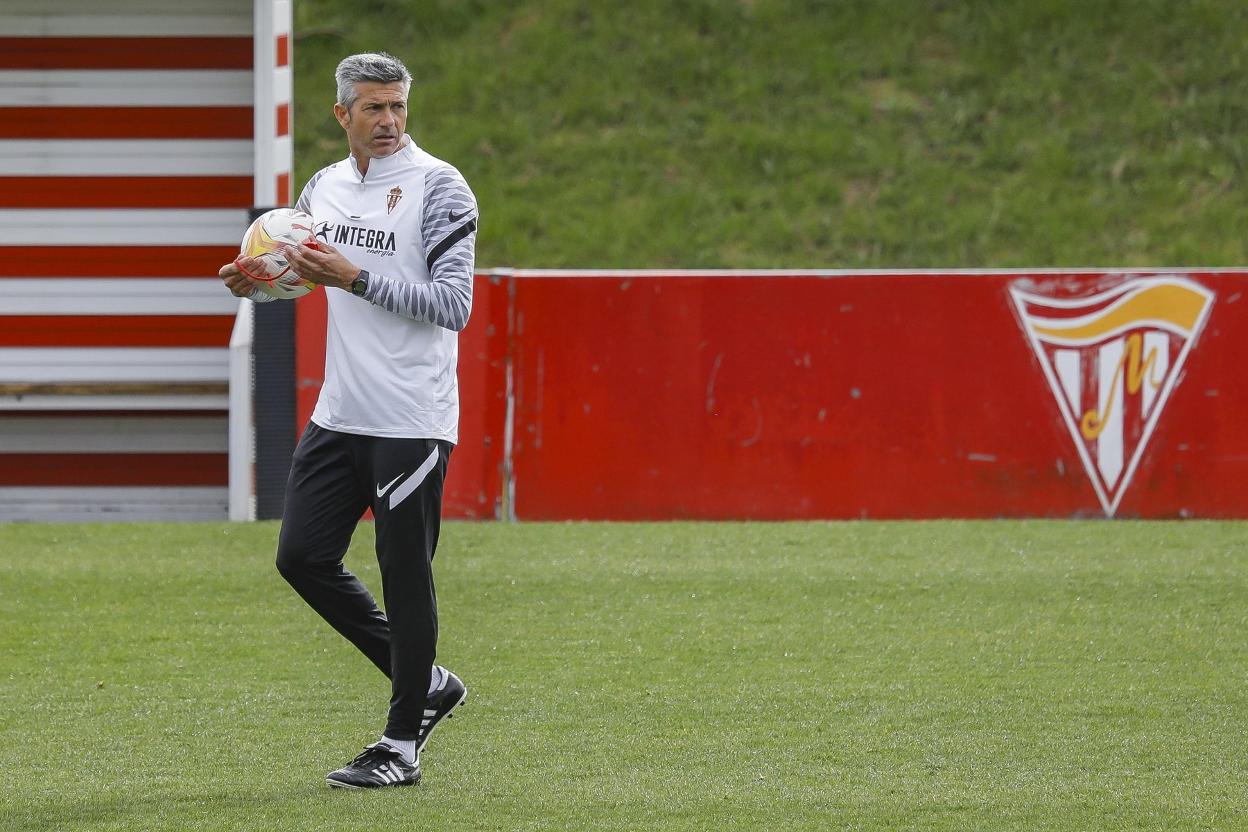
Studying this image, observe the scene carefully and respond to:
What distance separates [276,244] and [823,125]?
1143cm

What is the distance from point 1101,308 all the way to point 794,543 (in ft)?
6.59

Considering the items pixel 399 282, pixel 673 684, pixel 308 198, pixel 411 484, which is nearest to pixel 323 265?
pixel 399 282

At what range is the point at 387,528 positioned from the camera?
13.6 ft

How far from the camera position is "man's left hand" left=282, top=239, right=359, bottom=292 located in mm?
3949

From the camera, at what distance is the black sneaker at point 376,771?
4.12 metres

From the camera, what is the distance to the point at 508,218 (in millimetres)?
14367

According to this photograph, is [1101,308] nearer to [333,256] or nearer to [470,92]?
[333,256]

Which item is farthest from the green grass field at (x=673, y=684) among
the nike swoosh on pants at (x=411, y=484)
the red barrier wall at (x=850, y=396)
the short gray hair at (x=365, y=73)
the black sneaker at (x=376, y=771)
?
the short gray hair at (x=365, y=73)

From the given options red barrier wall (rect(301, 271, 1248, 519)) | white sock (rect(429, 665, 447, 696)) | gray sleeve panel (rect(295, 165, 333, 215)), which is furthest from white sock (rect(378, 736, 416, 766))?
red barrier wall (rect(301, 271, 1248, 519))

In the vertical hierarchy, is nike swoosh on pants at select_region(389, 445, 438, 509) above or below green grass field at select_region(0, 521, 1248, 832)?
above

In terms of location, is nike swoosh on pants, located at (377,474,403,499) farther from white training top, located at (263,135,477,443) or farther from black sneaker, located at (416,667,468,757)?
black sneaker, located at (416,667,468,757)

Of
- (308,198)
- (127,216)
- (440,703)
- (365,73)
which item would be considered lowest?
(440,703)

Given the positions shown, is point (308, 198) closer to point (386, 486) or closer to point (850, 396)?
point (386, 486)

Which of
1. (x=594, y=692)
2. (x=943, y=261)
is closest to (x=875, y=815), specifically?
(x=594, y=692)
